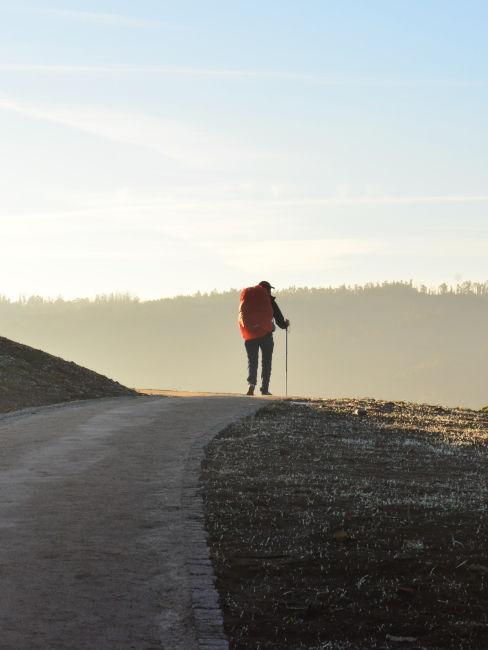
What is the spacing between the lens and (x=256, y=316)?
1182 inches

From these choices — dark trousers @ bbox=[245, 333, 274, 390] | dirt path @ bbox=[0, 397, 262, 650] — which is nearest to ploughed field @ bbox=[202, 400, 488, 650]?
dirt path @ bbox=[0, 397, 262, 650]

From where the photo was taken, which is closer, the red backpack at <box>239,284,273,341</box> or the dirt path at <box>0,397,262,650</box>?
the dirt path at <box>0,397,262,650</box>

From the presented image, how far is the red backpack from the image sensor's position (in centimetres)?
2997

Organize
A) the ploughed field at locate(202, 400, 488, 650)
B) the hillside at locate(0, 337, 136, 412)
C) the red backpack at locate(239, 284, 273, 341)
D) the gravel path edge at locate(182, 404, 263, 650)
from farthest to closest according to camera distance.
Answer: the red backpack at locate(239, 284, 273, 341), the hillside at locate(0, 337, 136, 412), the ploughed field at locate(202, 400, 488, 650), the gravel path edge at locate(182, 404, 263, 650)

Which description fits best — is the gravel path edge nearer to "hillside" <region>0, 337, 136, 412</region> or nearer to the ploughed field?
the ploughed field

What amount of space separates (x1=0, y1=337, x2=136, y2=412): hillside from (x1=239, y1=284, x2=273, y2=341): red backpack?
387cm

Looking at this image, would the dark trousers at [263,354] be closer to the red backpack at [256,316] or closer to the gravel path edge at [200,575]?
the red backpack at [256,316]

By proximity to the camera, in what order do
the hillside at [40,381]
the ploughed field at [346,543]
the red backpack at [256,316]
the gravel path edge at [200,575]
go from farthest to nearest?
1. the red backpack at [256,316]
2. the hillside at [40,381]
3. the ploughed field at [346,543]
4. the gravel path edge at [200,575]

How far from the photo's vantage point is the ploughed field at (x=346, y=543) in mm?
7777

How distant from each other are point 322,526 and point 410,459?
5.82m

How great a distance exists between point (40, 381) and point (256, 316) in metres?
6.59

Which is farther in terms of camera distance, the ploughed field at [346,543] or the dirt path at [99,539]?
the ploughed field at [346,543]

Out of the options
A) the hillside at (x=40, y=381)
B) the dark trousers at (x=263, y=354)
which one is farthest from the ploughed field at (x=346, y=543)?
the dark trousers at (x=263, y=354)

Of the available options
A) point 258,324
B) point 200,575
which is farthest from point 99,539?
point 258,324
